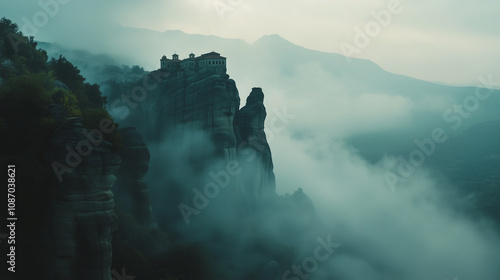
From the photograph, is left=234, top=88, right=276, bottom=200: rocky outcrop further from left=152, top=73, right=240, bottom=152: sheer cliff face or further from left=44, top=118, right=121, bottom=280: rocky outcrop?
left=44, top=118, right=121, bottom=280: rocky outcrop

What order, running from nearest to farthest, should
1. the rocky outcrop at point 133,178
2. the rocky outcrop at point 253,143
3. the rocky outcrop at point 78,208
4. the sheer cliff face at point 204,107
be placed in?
the rocky outcrop at point 78,208 < the rocky outcrop at point 133,178 < the sheer cliff face at point 204,107 < the rocky outcrop at point 253,143

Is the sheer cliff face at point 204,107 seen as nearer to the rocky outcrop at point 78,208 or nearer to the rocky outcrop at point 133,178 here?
the rocky outcrop at point 133,178

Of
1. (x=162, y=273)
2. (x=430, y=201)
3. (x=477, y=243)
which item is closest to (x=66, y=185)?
(x=162, y=273)

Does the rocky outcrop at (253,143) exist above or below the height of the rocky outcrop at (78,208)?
above

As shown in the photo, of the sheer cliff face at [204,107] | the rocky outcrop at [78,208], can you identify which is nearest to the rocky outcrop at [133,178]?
the sheer cliff face at [204,107]

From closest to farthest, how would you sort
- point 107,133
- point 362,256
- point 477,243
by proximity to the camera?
point 107,133
point 362,256
point 477,243

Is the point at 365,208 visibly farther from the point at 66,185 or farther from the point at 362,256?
the point at 66,185
